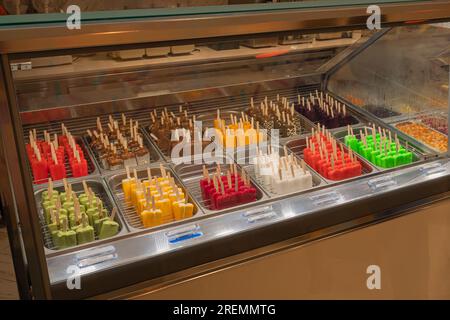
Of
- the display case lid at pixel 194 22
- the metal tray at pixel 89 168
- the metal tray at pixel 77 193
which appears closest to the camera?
the display case lid at pixel 194 22

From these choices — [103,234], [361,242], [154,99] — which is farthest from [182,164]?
[361,242]

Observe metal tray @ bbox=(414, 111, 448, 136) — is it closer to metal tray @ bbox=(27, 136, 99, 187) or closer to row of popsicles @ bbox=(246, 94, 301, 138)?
row of popsicles @ bbox=(246, 94, 301, 138)

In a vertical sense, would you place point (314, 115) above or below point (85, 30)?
below

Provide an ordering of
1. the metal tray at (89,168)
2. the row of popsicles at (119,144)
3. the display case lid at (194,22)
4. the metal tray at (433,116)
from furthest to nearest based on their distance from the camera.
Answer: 1. the metal tray at (433,116)
2. the row of popsicles at (119,144)
3. the metal tray at (89,168)
4. the display case lid at (194,22)

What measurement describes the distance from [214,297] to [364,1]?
111 cm

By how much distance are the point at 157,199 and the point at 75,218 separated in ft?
0.95

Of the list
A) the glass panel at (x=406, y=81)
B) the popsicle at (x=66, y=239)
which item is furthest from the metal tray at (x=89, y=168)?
the glass panel at (x=406, y=81)

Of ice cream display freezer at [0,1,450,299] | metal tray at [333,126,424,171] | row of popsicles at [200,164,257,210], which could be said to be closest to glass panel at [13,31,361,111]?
ice cream display freezer at [0,1,450,299]

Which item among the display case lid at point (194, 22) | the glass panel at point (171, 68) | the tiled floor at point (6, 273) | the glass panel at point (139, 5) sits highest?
the glass panel at point (139, 5)

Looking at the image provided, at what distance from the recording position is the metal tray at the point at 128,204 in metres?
1.71

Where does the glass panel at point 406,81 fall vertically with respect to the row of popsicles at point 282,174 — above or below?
above

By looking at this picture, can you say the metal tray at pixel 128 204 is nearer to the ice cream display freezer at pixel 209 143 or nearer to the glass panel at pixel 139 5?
the ice cream display freezer at pixel 209 143

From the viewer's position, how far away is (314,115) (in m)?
2.51

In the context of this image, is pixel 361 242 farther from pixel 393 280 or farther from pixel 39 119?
pixel 39 119
